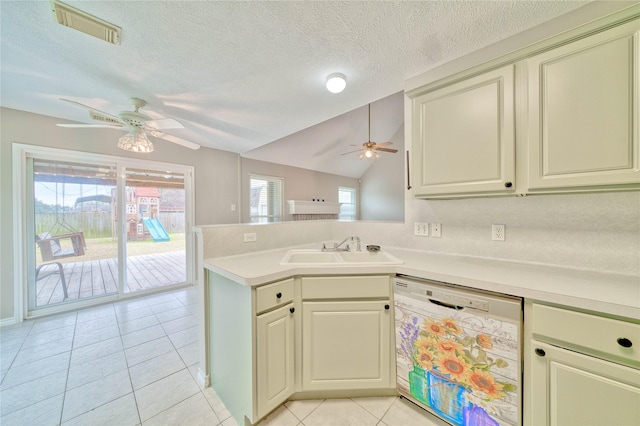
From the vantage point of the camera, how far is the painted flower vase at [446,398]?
3.95 ft

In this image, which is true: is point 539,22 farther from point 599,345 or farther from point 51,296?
point 51,296

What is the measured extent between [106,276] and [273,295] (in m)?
3.30

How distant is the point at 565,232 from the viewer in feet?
4.46

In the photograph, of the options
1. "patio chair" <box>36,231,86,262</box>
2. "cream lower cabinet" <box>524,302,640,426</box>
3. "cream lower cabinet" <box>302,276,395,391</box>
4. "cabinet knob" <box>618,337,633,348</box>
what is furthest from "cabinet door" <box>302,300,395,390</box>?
"patio chair" <box>36,231,86,262</box>

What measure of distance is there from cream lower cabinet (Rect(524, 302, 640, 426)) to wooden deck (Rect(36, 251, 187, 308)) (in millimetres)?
4352

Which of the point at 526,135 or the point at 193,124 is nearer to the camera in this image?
the point at 526,135

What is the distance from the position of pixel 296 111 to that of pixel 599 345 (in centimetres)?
272

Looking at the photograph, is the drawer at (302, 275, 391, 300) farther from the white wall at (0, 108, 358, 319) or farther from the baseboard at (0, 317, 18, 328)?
the baseboard at (0, 317, 18, 328)

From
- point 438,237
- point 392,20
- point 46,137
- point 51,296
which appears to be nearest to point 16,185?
point 46,137

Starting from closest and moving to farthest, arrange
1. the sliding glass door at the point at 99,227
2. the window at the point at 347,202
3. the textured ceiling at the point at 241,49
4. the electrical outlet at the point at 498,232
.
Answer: the textured ceiling at the point at 241,49 < the electrical outlet at the point at 498,232 < the sliding glass door at the point at 99,227 < the window at the point at 347,202

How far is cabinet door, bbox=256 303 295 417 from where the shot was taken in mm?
1261

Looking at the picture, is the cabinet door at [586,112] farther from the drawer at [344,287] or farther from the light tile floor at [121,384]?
the light tile floor at [121,384]

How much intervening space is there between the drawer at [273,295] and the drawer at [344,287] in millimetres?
98

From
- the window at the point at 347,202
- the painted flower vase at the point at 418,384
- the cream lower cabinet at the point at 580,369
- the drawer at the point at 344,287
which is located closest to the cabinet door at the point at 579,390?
the cream lower cabinet at the point at 580,369
